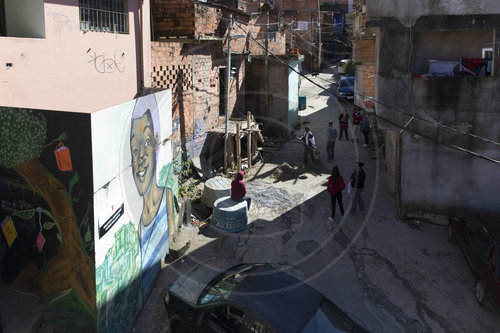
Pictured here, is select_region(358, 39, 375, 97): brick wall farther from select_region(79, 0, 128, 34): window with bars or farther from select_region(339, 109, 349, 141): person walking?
select_region(79, 0, 128, 34): window with bars

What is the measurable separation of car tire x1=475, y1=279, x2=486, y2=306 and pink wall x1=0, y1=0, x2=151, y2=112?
28.1 feet

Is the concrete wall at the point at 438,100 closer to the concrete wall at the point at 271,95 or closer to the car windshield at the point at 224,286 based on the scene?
the car windshield at the point at 224,286

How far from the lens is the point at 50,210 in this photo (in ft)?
18.1

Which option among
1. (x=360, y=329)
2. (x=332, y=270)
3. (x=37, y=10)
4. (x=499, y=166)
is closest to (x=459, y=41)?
(x=499, y=166)

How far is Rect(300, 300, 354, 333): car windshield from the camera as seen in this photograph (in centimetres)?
554

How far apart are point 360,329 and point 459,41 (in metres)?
8.61

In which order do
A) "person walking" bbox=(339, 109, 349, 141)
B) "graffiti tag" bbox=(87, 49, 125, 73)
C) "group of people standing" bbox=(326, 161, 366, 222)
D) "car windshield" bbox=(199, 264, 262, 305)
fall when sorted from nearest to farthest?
"car windshield" bbox=(199, 264, 262, 305)
"graffiti tag" bbox=(87, 49, 125, 73)
"group of people standing" bbox=(326, 161, 366, 222)
"person walking" bbox=(339, 109, 349, 141)

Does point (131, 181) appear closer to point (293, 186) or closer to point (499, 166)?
point (293, 186)

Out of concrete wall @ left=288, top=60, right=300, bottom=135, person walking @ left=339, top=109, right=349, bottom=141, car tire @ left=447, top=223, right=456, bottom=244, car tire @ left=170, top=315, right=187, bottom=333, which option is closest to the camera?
car tire @ left=170, top=315, right=187, bottom=333

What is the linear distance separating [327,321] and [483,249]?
425 centimetres

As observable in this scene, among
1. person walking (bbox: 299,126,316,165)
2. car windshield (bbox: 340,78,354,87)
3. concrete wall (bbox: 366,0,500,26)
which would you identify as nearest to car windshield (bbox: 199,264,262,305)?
concrete wall (bbox: 366,0,500,26)

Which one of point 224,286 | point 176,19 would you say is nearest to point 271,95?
point 176,19

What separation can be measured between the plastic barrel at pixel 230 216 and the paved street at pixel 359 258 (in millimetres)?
195

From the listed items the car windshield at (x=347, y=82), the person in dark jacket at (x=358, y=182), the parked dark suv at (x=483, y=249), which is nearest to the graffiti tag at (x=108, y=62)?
the person in dark jacket at (x=358, y=182)
